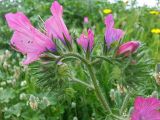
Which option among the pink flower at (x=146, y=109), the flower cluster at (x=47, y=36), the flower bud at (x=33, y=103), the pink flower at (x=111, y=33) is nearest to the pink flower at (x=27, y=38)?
the flower cluster at (x=47, y=36)

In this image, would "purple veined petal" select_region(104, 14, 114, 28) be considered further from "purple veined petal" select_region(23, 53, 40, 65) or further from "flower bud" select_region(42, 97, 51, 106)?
"flower bud" select_region(42, 97, 51, 106)

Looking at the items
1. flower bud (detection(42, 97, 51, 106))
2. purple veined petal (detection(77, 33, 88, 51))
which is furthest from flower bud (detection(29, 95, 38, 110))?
purple veined petal (detection(77, 33, 88, 51))

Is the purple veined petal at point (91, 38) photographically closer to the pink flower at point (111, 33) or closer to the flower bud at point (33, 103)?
the pink flower at point (111, 33)

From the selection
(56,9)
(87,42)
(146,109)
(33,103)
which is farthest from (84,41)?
(33,103)

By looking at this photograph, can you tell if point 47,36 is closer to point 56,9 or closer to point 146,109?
point 56,9

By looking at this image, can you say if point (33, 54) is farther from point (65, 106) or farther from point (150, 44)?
point (150, 44)

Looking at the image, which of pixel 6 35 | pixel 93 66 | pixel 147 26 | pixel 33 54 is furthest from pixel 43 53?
pixel 147 26

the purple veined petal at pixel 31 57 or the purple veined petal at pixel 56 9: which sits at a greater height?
the purple veined petal at pixel 56 9
